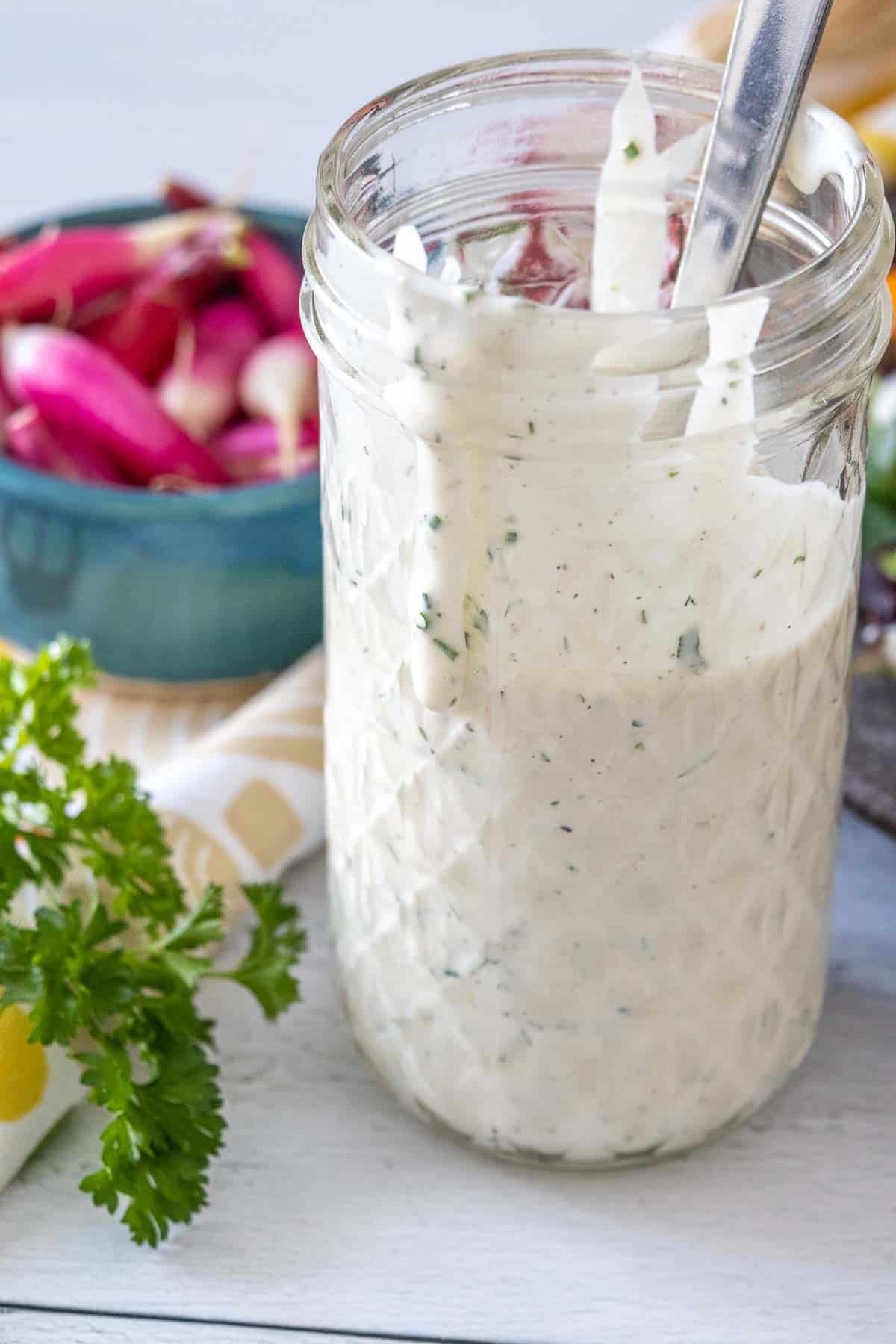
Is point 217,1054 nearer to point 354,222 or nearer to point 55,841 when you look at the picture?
point 55,841

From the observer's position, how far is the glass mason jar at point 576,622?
55 centimetres

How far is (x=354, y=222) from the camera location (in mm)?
583

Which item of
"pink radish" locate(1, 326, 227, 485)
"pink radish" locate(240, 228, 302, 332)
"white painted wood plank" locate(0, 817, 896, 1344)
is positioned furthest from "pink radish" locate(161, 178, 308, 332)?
"white painted wood plank" locate(0, 817, 896, 1344)

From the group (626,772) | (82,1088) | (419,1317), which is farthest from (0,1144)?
(626,772)

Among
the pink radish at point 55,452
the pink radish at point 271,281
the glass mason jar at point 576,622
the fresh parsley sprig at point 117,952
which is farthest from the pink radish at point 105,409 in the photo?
the glass mason jar at point 576,622

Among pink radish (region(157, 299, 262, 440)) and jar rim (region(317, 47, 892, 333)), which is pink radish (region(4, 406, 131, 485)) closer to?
pink radish (region(157, 299, 262, 440))

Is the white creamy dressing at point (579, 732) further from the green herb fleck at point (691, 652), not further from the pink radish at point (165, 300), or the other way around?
the pink radish at point (165, 300)

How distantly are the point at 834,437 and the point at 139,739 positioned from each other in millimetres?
493

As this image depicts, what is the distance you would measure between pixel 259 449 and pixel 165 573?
126 millimetres

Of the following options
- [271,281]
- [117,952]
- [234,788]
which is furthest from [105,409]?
[117,952]

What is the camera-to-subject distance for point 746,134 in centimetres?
58

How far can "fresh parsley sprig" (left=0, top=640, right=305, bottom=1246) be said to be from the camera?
664 mm

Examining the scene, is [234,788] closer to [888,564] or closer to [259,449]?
[259,449]

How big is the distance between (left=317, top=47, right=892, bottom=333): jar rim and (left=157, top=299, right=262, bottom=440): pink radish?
43 centimetres
